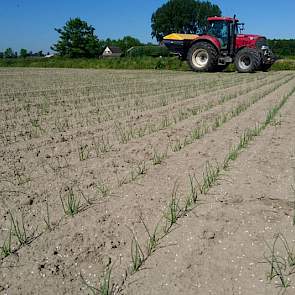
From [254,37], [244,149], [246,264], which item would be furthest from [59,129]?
[254,37]

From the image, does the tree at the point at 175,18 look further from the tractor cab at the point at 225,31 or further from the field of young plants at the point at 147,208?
the field of young plants at the point at 147,208

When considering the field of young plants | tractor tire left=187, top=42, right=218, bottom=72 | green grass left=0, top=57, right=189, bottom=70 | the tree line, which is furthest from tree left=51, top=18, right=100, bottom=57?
the field of young plants

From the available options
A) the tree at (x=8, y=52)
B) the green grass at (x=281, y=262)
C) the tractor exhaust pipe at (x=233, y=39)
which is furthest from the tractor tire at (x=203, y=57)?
the tree at (x=8, y=52)

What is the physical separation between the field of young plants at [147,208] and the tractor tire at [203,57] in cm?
1024

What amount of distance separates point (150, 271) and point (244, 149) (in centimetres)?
268

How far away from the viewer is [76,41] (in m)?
55.3

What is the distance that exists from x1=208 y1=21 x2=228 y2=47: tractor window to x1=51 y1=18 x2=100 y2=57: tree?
42.1m

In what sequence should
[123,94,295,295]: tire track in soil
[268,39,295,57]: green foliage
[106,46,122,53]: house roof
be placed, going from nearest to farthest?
[123,94,295,295]: tire track in soil < [268,39,295,57]: green foliage < [106,46,122,53]: house roof

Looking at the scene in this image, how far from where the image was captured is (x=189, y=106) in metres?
7.81

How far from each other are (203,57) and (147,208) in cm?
1471

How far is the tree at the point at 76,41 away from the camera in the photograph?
55.1 m

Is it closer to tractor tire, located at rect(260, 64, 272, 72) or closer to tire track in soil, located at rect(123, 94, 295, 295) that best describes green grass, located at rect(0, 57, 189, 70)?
tractor tire, located at rect(260, 64, 272, 72)

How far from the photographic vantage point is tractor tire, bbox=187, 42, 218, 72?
15602 millimetres

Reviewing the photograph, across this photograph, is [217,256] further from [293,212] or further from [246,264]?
[293,212]
